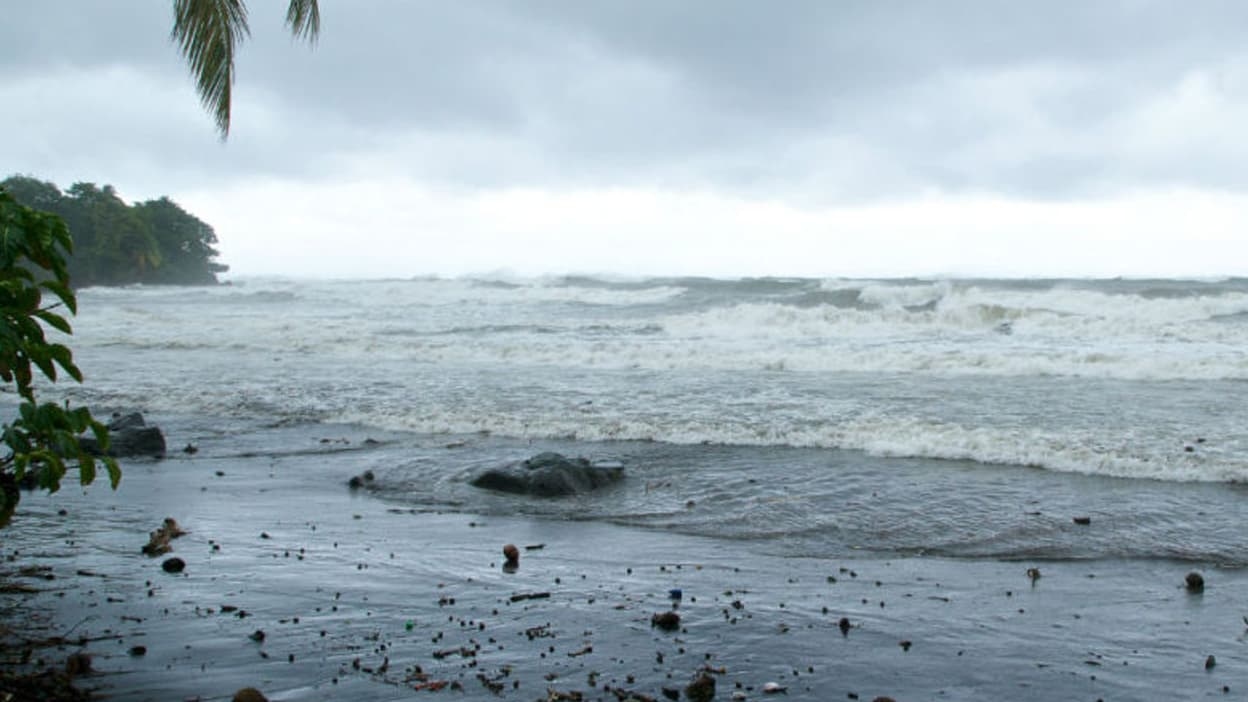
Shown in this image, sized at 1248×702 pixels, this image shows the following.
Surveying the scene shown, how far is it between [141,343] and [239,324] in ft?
20.1

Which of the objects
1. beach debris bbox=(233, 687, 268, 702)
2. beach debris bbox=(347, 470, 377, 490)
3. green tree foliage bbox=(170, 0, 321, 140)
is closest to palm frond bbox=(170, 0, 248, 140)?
green tree foliage bbox=(170, 0, 321, 140)

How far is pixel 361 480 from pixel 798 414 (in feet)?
18.6

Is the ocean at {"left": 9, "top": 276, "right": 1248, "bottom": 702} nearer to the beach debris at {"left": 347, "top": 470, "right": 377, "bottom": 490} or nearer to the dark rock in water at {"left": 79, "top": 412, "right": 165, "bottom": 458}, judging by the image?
the beach debris at {"left": 347, "top": 470, "right": 377, "bottom": 490}

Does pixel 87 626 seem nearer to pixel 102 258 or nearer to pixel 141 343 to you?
pixel 141 343

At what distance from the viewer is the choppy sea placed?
739 centimetres

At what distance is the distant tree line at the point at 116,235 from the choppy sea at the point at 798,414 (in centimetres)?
3869

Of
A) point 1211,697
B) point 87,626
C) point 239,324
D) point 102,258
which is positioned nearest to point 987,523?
point 1211,697

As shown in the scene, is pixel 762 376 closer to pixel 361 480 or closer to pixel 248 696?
pixel 361 480

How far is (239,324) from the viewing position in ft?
95.2

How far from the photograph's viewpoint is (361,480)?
28.5ft

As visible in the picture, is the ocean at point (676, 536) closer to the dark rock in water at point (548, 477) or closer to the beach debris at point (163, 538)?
the beach debris at point (163, 538)

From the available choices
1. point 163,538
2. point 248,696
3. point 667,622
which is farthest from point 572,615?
point 163,538

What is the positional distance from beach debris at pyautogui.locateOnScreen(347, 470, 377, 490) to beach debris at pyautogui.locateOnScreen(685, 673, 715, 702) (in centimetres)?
531

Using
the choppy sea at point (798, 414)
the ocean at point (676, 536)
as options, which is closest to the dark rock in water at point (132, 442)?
the ocean at point (676, 536)
